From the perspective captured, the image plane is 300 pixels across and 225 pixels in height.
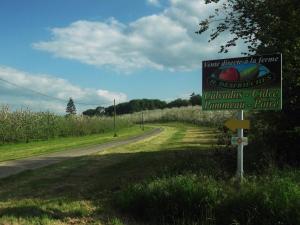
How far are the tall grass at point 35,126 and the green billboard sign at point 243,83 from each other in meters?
27.7

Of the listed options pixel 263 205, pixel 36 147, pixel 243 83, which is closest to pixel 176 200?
pixel 263 205

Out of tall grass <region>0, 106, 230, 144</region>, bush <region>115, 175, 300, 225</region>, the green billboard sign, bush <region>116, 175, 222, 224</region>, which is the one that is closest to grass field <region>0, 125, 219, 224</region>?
bush <region>116, 175, 222, 224</region>

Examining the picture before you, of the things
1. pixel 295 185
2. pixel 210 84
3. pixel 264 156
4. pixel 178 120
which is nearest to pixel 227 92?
Answer: pixel 210 84

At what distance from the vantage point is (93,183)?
47.0 ft

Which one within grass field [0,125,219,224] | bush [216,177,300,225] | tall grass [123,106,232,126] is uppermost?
tall grass [123,106,232,126]

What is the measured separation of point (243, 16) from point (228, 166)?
5.37 m

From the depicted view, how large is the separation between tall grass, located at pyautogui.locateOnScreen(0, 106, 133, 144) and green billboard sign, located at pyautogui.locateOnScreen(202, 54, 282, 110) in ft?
91.0

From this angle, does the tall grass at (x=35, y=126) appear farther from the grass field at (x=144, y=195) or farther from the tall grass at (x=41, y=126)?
the grass field at (x=144, y=195)

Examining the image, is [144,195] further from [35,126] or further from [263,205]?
[35,126]

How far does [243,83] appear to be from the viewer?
11.6 metres

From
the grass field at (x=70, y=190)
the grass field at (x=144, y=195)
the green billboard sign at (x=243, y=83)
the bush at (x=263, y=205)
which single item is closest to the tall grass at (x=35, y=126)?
the grass field at (x=70, y=190)

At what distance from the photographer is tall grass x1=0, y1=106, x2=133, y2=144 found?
38344mm

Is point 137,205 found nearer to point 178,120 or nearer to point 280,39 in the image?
point 280,39

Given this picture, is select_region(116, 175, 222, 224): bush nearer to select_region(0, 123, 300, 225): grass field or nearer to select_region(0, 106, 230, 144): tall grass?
select_region(0, 123, 300, 225): grass field
